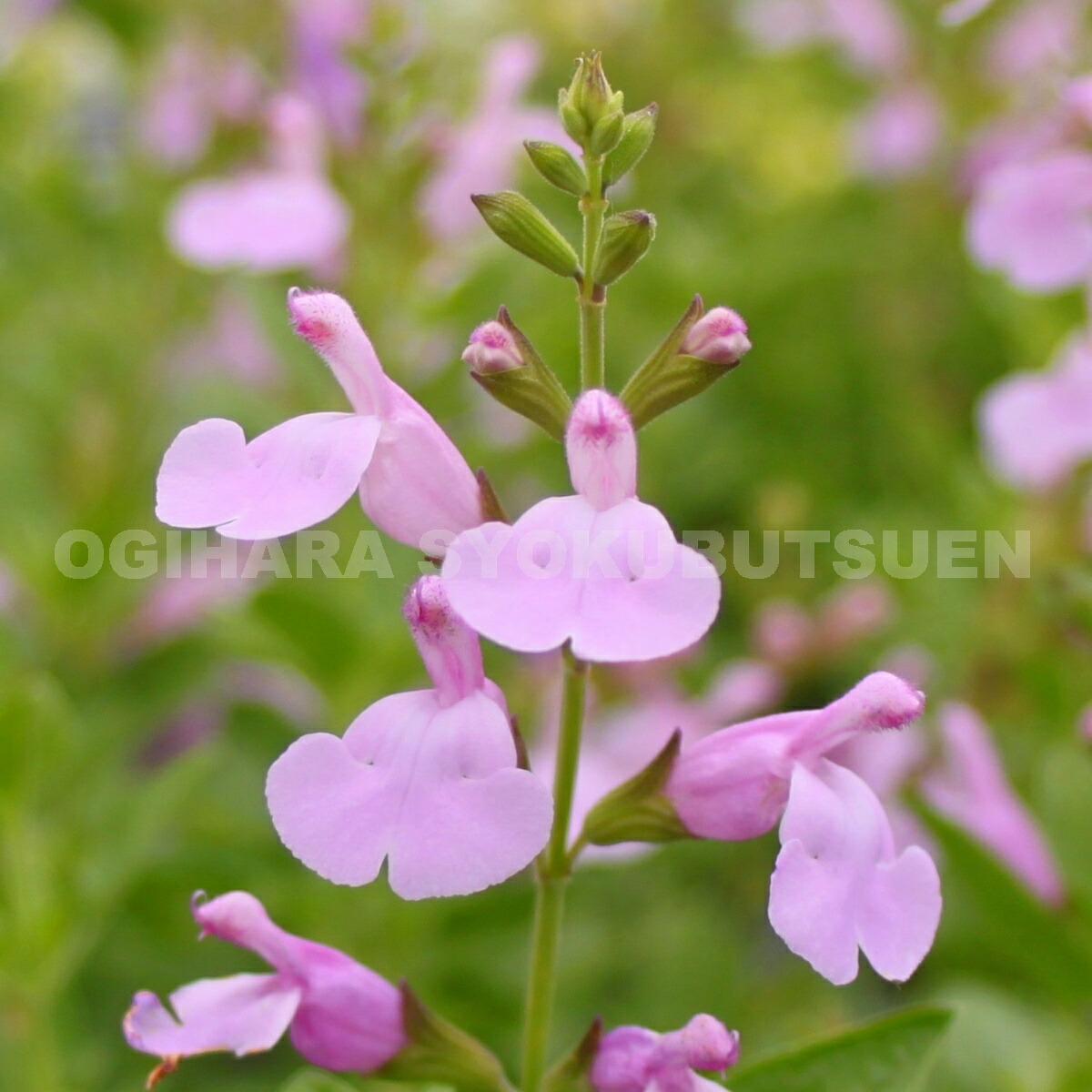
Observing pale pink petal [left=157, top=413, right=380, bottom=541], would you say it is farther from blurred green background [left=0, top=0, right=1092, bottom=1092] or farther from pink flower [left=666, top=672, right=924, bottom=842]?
blurred green background [left=0, top=0, right=1092, bottom=1092]

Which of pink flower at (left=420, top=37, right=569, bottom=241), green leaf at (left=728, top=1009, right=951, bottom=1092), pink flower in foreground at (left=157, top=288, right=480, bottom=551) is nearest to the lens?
pink flower in foreground at (left=157, top=288, right=480, bottom=551)

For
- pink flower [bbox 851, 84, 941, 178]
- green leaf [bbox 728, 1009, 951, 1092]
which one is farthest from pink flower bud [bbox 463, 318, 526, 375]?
pink flower [bbox 851, 84, 941, 178]

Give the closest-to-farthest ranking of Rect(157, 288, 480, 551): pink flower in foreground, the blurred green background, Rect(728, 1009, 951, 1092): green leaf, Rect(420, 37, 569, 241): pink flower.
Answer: Rect(157, 288, 480, 551): pink flower in foreground < Rect(728, 1009, 951, 1092): green leaf < the blurred green background < Rect(420, 37, 569, 241): pink flower

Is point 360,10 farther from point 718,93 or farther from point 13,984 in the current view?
point 718,93

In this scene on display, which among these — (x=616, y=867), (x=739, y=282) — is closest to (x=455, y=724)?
(x=616, y=867)

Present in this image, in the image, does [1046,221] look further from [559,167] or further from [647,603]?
[647,603]

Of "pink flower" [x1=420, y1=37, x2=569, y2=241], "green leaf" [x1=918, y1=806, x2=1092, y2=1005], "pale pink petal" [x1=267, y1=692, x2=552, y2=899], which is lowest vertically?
"green leaf" [x1=918, y1=806, x2=1092, y2=1005]
